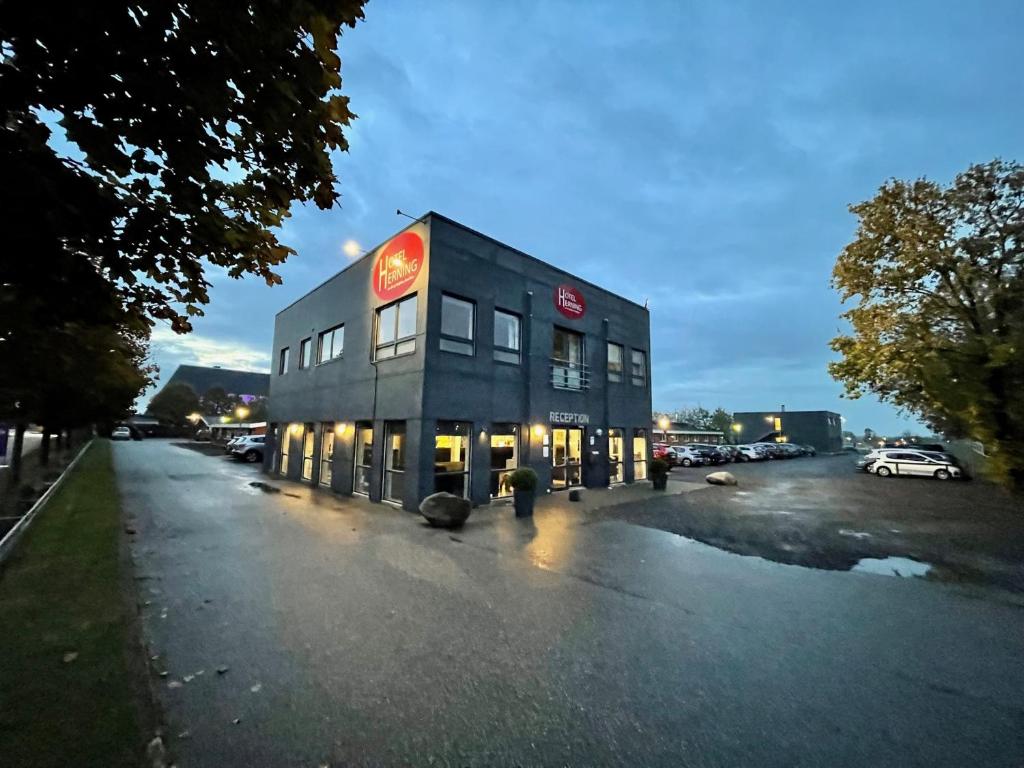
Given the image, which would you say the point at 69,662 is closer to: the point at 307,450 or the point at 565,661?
the point at 565,661

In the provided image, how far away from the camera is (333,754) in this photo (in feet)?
9.74

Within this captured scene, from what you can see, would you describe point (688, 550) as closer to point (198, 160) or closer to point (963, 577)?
point (963, 577)

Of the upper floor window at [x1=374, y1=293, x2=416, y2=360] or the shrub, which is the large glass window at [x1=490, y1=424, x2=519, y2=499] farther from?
the upper floor window at [x1=374, y1=293, x2=416, y2=360]

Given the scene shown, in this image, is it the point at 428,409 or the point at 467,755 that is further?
the point at 428,409

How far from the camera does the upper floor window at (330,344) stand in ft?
56.2

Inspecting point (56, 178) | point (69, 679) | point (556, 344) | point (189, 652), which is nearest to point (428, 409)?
point (556, 344)

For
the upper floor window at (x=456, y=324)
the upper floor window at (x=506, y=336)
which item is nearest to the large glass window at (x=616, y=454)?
the upper floor window at (x=506, y=336)

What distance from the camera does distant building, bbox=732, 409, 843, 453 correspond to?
63.6 meters

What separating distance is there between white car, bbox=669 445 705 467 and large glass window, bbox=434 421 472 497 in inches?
1013

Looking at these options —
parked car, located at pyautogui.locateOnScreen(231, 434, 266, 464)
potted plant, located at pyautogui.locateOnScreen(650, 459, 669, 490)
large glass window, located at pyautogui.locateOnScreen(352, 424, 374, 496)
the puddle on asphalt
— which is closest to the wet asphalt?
the puddle on asphalt

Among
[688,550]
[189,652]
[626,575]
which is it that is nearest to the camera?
[189,652]

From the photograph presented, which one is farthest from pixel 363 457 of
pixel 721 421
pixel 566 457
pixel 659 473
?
pixel 721 421

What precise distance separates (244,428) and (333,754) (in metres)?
61.5

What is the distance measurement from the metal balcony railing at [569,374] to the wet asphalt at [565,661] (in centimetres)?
872
